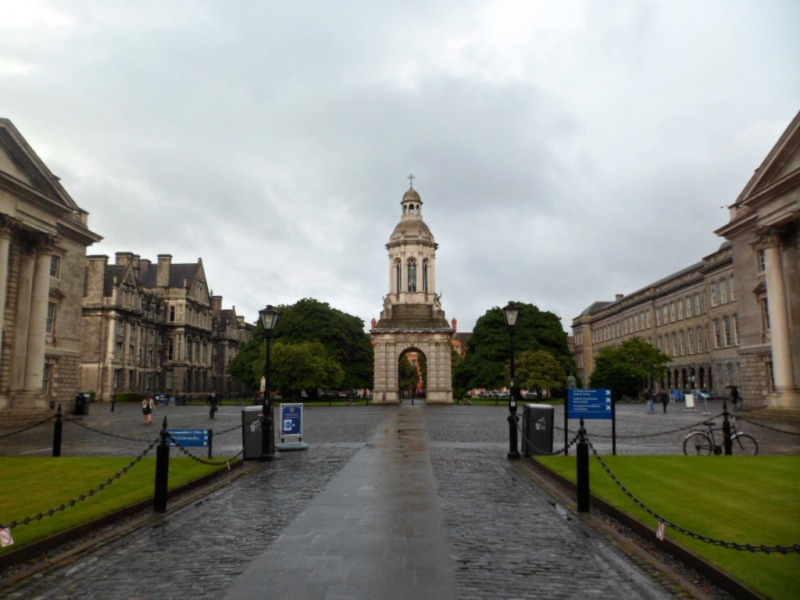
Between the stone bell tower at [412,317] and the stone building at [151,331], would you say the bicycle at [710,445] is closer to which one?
the stone bell tower at [412,317]

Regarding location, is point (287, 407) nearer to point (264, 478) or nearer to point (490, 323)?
point (264, 478)

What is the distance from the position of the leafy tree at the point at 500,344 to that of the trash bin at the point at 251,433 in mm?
53472

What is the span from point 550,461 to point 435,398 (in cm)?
4665

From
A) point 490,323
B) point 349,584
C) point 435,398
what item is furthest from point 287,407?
point 490,323

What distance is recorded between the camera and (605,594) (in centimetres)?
587

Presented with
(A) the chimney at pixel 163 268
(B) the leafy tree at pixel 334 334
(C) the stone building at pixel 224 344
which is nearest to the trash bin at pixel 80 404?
(B) the leafy tree at pixel 334 334

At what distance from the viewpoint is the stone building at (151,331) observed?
230 ft

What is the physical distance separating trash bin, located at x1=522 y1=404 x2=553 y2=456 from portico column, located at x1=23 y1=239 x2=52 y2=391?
27265mm

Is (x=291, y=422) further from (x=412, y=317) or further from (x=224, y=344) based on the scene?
(x=224, y=344)

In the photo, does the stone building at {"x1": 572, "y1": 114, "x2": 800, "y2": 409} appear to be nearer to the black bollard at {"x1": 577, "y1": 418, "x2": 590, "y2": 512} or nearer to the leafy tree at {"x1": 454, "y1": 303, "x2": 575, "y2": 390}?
the leafy tree at {"x1": 454, "y1": 303, "x2": 575, "y2": 390}

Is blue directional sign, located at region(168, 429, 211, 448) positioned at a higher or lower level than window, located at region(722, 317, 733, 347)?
lower

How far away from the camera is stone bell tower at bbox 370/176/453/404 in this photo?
60969 mm

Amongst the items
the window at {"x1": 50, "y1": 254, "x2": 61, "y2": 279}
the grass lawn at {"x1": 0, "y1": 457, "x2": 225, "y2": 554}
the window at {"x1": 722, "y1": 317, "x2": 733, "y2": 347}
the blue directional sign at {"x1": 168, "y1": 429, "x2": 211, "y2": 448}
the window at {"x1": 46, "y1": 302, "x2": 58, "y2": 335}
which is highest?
the window at {"x1": 50, "y1": 254, "x2": 61, "y2": 279}

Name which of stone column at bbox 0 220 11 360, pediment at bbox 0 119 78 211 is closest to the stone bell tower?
pediment at bbox 0 119 78 211
